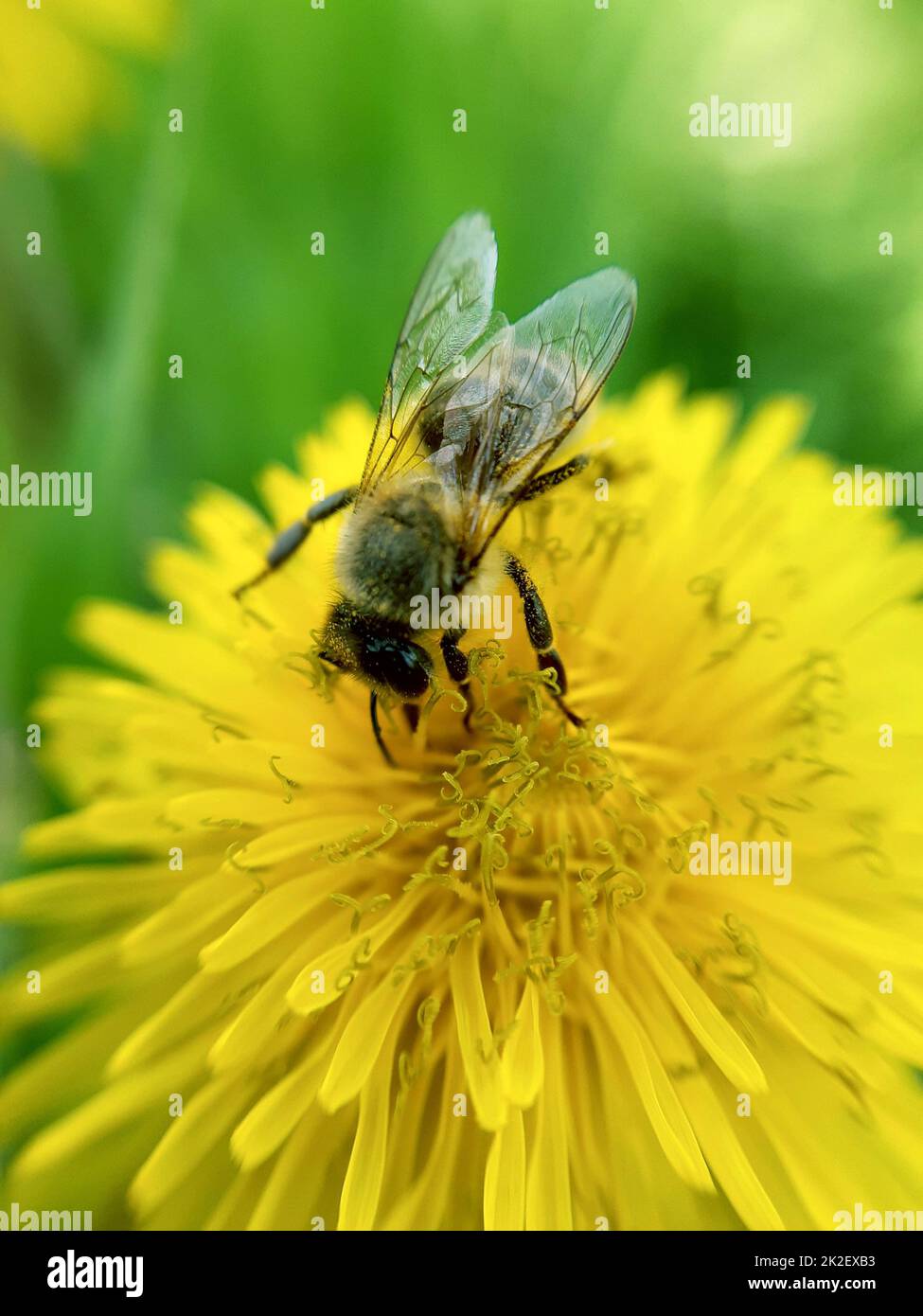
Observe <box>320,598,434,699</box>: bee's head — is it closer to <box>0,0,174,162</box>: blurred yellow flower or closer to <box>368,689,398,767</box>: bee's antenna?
<box>368,689,398,767</box>: bee's antenna

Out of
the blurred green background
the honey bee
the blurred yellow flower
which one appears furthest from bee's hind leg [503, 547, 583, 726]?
the blurred yellow flower

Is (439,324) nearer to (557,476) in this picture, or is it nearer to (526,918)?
(557,476)

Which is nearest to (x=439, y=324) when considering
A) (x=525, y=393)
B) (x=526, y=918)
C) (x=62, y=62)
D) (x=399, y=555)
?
(x=525, y=393)

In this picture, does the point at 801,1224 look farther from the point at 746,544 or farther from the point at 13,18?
the point at 13,18

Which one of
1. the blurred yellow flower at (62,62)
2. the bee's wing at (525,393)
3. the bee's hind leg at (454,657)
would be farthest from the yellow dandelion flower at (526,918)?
the blurred yellow flower at (62,62)

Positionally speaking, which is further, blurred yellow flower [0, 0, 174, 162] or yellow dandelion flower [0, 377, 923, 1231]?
blurred yellow flower [0, 0, 174, 162]
